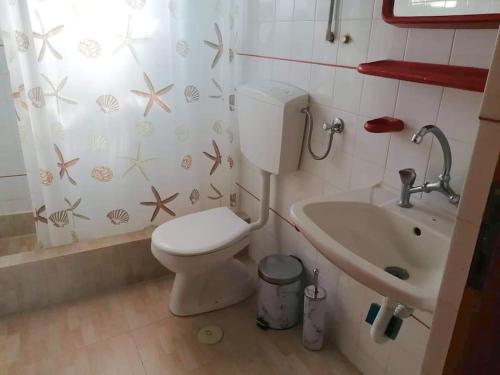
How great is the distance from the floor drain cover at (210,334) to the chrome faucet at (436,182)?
107 cm

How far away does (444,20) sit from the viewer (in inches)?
37.4

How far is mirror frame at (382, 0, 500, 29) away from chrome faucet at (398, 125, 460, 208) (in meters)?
0.26

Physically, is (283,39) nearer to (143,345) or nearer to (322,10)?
(322,10)

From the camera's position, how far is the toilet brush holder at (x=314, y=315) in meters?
1.57

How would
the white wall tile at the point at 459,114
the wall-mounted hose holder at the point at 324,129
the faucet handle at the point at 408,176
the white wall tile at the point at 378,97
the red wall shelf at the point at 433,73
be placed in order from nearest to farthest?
the red wall shelf at the point at 433,73 → the white wall tile at the point at 459,114 → the faucet handle at the point at 408,176 → the white wall tile at the point at 378,97 → the wall-mounted hose holder at the point at 324,129

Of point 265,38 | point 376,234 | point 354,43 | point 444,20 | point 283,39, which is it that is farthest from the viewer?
point 265,38

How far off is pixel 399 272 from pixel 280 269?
688 mm

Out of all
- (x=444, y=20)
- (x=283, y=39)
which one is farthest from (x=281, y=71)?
(x=444, y=20)

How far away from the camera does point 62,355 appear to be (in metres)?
1.57

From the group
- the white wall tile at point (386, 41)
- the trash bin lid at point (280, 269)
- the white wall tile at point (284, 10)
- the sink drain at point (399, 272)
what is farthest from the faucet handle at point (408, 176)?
the white wall tile at point (284, 10)

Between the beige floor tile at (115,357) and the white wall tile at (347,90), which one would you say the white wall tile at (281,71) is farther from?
the beige floor tile at (115,357)

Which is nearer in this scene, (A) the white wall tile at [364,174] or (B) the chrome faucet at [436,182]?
(B) the chrome faucet at [436,182]

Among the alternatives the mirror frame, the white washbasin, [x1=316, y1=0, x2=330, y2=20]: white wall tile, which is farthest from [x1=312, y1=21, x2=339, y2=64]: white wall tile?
the white washbasin

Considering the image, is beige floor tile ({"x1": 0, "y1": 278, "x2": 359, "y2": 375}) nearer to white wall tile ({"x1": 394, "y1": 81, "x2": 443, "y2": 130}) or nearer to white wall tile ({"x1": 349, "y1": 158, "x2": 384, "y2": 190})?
white wall tile ({"x1": 349, "y1": 158, "x2": 384, "y2": 190})
